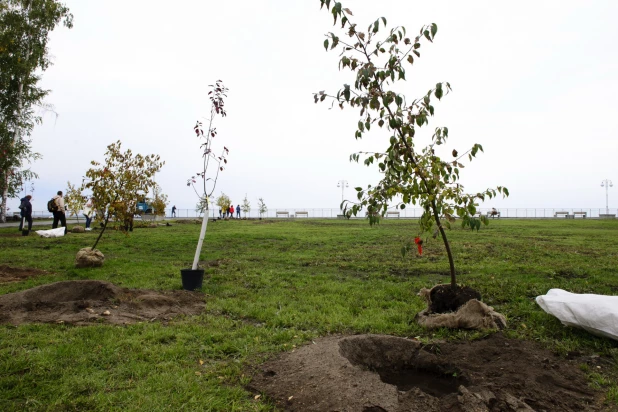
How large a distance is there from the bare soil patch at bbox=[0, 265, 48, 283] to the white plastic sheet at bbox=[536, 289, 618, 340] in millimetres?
8664

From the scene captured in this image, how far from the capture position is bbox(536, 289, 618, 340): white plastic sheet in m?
4.07

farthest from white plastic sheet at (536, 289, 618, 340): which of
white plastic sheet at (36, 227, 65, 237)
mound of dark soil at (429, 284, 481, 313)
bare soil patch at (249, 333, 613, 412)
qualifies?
white plastic sheet at (36, 227, 65, 237)

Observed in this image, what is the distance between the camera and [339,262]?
997 cm

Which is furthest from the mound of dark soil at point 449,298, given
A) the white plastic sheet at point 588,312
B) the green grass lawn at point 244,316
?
the white plastic sheet at point 588,312

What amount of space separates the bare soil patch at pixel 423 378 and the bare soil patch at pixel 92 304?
245 cm

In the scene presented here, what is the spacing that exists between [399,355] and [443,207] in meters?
1.52

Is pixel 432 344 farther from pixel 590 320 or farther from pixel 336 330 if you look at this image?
pixel 590 320

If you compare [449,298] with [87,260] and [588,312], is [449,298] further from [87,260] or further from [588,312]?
[87,260]

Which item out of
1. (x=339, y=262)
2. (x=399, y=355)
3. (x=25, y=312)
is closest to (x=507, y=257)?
(x=339, y=262)

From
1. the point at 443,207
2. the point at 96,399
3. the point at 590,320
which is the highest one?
the point at 443,207

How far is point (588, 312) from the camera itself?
14.0 ft

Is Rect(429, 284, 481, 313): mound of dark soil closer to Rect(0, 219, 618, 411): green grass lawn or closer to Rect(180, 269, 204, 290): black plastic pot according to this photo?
Rect(0, 219, 618, 411): green grass lawn

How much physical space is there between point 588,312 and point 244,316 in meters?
3.97

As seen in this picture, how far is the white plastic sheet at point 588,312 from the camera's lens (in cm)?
407
